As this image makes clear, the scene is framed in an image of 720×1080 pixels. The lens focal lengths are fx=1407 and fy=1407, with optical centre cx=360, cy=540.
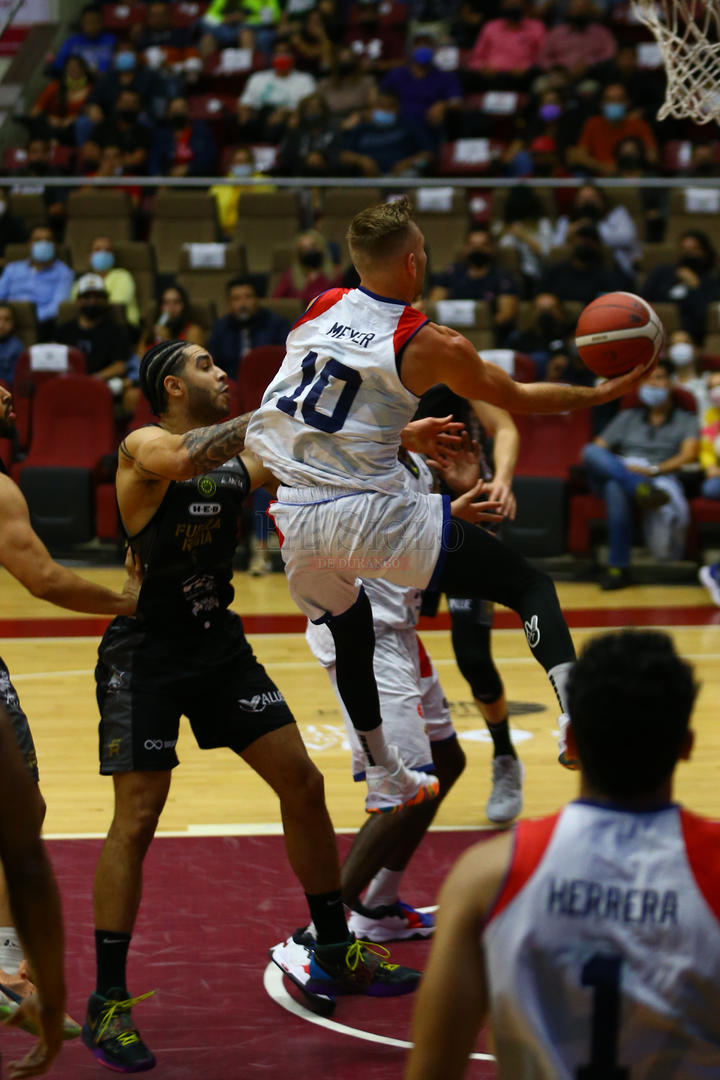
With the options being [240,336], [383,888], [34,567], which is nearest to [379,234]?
[34,567]

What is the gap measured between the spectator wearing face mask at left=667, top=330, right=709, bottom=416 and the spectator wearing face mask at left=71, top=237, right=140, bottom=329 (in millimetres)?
4531

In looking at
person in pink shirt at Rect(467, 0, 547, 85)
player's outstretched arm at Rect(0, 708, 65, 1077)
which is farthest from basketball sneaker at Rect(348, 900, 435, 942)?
person in pink shirt at Rect(467, 0, 547, 85)

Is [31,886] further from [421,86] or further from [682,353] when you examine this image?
[421,86]

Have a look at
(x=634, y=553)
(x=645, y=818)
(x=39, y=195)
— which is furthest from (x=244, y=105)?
(x=645, y=818)

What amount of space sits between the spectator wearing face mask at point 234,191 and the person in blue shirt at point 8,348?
101 inches

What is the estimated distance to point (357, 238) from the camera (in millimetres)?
3896

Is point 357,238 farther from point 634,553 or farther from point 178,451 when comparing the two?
point 634,553

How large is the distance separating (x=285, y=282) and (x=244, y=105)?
131 inches

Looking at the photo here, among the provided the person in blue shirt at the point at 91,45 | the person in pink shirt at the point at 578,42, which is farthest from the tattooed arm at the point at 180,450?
the person in blue shirt at the point at 91,45

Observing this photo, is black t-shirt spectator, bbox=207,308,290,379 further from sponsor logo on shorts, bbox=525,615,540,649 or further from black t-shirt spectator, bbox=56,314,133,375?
sponsor logo on shorts, bbox=525,615,540,649

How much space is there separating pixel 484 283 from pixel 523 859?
32.6ft

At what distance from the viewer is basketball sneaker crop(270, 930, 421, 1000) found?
13.2 feet

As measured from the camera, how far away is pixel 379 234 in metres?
3.86

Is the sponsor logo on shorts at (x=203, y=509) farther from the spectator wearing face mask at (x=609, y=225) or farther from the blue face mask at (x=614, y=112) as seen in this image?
the blue face mask at (x=614, y=112)
